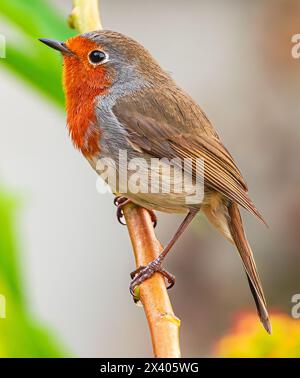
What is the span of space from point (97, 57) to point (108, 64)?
0.05m

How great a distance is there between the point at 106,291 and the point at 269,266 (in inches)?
56.0

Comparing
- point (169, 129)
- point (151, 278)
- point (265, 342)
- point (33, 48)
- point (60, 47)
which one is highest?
point (60, 47)

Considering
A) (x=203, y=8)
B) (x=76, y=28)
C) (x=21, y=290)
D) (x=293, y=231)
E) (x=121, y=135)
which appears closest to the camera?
(x=21, y=290)

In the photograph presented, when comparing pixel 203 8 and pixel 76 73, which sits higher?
pixel 203 8

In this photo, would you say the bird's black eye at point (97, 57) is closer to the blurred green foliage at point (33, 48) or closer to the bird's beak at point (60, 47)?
the bird's beak at point (60, 47)

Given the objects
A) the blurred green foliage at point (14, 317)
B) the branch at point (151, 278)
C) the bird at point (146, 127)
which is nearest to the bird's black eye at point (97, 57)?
the bird at point (146, 127)

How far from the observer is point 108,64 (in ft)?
9.03

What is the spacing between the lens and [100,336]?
4773mm

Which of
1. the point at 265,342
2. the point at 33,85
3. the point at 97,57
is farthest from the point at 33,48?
the point at 265,342

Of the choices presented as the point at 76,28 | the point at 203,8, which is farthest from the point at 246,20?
the point at 76,28

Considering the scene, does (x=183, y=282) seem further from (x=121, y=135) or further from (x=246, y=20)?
(x=246, y=20)

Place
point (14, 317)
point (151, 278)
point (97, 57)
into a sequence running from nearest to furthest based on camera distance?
1. point (14, 317)
2. point (151, 278)
3. point (97, 57)

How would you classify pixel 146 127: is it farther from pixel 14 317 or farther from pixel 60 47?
pixel 14 317

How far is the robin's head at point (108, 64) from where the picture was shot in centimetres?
268
